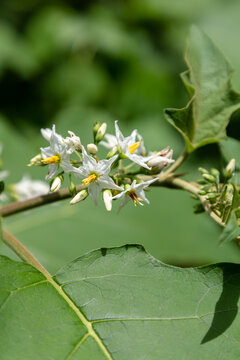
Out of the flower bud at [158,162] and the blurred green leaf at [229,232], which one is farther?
the flower bud at [158,162]

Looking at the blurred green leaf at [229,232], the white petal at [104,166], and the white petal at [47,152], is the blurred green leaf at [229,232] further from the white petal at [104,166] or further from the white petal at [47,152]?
the white petal at [47,152]

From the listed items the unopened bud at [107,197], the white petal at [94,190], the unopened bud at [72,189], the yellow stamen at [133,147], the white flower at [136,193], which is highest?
the unopened bud at [72,189]

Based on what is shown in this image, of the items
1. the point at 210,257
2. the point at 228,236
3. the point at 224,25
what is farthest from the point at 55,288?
the point at 224,25

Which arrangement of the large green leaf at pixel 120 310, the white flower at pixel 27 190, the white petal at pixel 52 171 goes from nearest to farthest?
the large green leaf at pixel 120 310, the white petal at pixel 52 171, the white flower at pixel 27 190

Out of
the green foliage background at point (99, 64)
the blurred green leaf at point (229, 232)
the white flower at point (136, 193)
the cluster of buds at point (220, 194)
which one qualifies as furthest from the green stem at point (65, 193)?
the green foliage background at point (99, 64)

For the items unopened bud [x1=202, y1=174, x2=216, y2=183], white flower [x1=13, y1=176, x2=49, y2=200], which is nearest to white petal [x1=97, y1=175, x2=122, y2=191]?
unopened bud [x1=202, y1=174, x2=216, y2=183]

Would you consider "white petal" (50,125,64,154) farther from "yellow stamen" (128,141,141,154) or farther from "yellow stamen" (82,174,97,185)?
"yellow stamen" (128,141,141,154)
